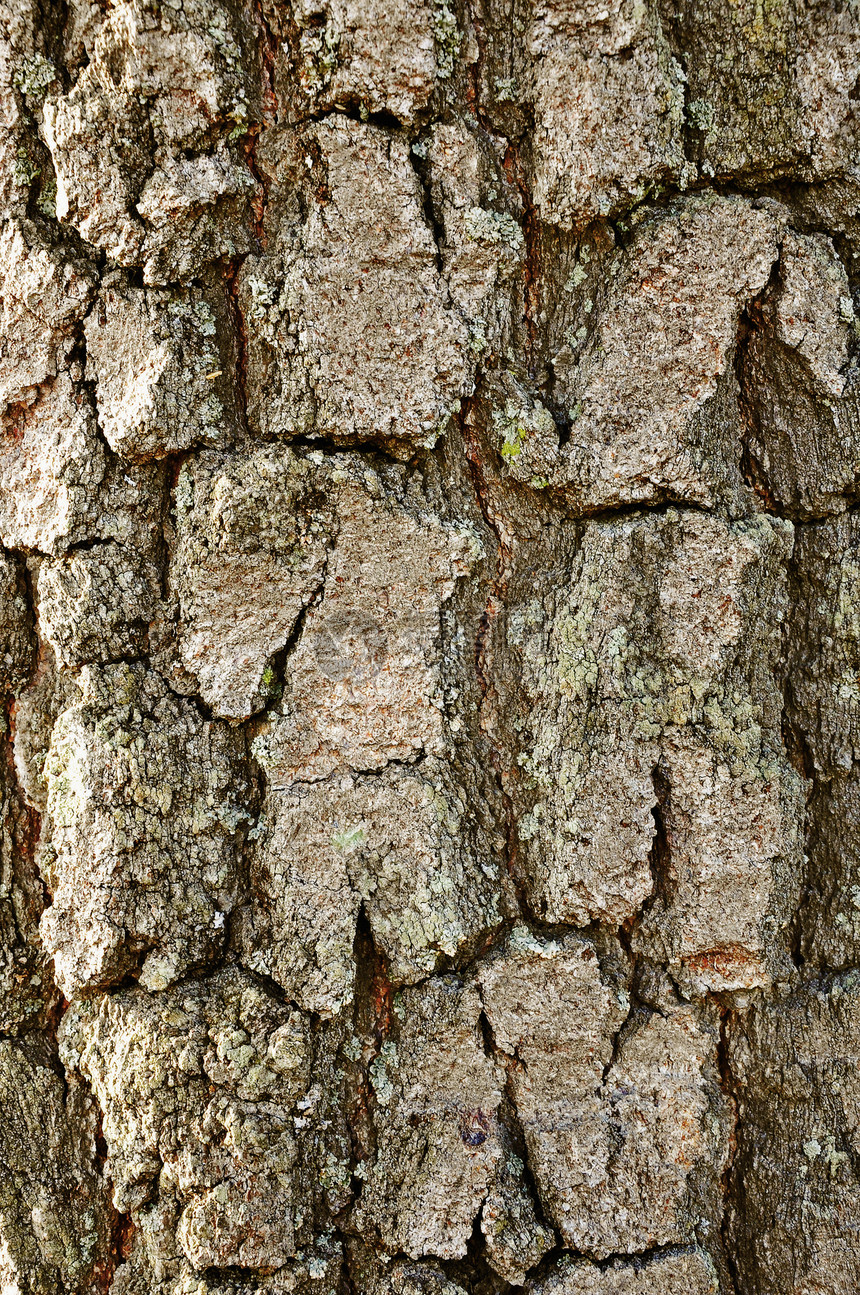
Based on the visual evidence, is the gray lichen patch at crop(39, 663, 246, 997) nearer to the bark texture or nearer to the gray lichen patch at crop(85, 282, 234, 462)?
the bark texture

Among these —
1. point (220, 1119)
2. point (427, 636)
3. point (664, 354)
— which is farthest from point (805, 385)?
point (220, 1119)

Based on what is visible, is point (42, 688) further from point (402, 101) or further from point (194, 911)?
point (402, 101)

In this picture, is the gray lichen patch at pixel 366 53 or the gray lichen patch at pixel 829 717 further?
the gray lichen patch at pixel 829 717

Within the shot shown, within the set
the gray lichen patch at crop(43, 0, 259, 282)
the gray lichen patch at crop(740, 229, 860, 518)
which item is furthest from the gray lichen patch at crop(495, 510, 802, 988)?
the gray lichen patch at crop(43, 0, 259, 282)

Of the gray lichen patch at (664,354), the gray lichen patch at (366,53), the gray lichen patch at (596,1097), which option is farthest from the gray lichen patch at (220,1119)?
the gray lichen patch at (366,53)

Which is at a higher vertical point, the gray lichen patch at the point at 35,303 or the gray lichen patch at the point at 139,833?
the gray lichen patch at the point at 35,303

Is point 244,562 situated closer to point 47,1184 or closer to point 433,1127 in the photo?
point 433,1127

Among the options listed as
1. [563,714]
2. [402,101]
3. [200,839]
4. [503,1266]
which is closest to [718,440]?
[563,714]

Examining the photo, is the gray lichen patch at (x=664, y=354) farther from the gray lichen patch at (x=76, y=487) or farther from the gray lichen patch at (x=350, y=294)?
the gray lichen patch at (x=76, y=487)
